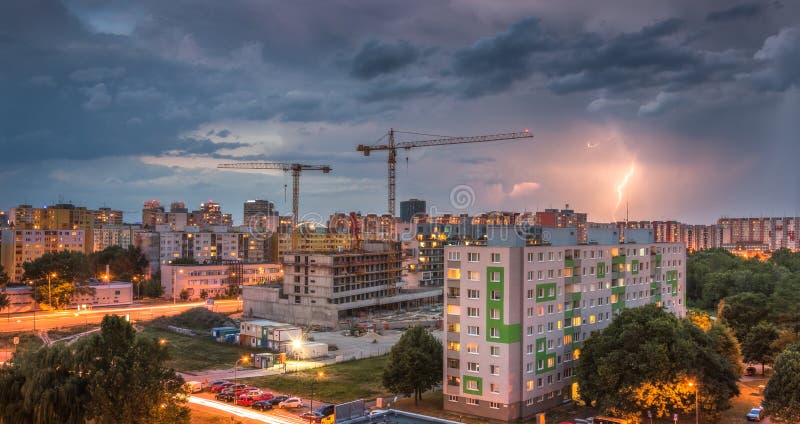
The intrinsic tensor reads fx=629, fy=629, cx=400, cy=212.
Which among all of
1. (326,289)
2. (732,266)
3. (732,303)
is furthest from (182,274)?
(732,266)

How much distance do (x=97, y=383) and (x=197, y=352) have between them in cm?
2688

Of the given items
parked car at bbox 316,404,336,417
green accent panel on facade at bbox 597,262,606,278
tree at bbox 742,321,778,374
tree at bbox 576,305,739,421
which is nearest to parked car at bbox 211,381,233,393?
parked car at bbox 316,404,336,417

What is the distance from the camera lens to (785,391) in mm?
29562

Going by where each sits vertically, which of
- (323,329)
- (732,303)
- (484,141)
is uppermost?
(484,141)

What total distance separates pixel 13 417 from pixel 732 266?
10157 cm

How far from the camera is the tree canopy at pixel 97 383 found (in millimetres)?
26380

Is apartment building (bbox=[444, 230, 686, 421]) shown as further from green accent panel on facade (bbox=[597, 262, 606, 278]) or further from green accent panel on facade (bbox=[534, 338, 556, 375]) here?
green accent panel on facade (bbox=[597, 262, 606, 278])

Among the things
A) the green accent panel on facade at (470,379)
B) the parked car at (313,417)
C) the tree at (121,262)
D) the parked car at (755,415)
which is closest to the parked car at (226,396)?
the parked car at (313,417)

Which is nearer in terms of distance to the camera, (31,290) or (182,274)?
(31,290)

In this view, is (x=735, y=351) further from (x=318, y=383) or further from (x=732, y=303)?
(x=318, y=383)

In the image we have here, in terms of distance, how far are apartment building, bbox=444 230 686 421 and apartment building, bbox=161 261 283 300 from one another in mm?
59116

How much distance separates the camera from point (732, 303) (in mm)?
56344

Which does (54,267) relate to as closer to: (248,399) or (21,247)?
(21,247)

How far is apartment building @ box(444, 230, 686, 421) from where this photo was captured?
110 feet
